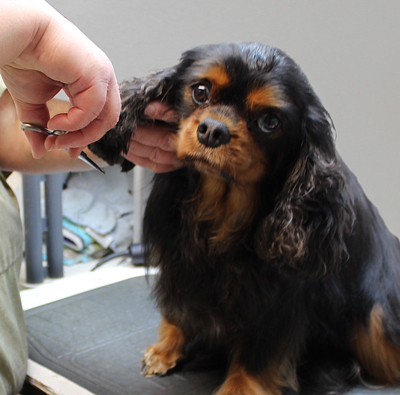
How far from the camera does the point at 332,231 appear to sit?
1.03 meters

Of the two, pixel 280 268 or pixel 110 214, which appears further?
pixel 110 214

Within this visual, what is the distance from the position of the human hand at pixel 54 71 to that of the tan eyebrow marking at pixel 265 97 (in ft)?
1.06

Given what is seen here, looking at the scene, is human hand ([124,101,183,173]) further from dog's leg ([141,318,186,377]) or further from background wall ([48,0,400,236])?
dog's leg ([141,318,186,377])

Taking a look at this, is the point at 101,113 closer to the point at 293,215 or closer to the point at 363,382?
the point at 293,215

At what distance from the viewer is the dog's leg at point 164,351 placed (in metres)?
1.24

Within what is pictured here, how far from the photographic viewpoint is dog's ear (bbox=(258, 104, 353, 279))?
1013 millimetres

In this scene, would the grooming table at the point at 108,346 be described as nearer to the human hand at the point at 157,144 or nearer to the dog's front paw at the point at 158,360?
the dog's front paw at the point at 158,360

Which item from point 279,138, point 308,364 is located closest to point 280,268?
point 279,138

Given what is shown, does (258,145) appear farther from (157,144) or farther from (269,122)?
(157,144)

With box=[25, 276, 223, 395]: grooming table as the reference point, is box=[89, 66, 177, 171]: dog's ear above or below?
above

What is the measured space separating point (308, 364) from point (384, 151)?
633 mm

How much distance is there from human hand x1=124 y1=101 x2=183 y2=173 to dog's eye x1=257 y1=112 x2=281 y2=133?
0.25m

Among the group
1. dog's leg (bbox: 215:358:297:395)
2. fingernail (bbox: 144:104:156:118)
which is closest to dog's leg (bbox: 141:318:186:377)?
dog's leg (bbox: 215:358:297:395)

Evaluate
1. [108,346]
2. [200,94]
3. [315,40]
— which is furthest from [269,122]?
[108,346]
